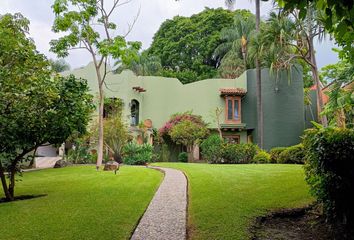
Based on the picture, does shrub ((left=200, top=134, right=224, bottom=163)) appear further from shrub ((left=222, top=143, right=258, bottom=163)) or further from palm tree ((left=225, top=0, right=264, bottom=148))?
palm tree ((left=225, top=0, right=264, bottom=148))

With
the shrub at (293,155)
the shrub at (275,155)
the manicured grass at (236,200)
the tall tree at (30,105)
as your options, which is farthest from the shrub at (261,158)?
the tall tree at (30,105)

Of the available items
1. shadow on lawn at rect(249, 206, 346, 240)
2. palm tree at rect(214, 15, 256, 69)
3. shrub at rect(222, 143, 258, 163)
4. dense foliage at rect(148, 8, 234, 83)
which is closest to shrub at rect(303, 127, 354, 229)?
shadow on lawn at rect(249, 206, 346, 240)

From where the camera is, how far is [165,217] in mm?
6297

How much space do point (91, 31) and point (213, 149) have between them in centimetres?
984

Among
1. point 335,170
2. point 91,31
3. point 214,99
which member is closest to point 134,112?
point 214,99

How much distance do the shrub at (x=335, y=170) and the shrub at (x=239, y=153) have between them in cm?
1308

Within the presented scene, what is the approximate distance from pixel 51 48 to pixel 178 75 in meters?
21.0

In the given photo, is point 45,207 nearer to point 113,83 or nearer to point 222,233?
point 222,233

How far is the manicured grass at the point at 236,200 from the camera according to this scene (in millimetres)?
5508

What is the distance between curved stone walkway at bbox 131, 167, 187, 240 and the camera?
5.20m

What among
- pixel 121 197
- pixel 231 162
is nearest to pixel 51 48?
pixel 121 197

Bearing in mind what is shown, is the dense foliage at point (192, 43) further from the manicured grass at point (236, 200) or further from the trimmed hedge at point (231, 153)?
the manicured grass at point (236, 200)

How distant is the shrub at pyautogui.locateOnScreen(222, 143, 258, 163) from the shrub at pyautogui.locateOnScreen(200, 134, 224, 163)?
38 cm

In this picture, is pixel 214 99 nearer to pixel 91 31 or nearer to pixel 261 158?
pixel 261 158
